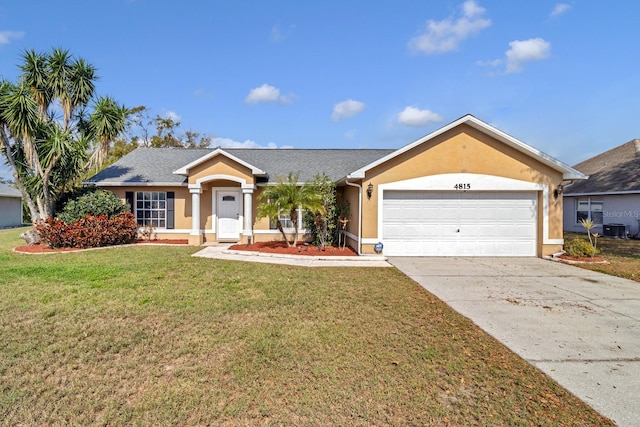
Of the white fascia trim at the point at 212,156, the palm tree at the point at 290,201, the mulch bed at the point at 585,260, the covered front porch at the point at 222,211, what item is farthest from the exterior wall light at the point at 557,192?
the covered front porch at the point at 222,211

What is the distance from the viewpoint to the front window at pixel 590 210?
1945cm

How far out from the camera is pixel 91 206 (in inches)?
522

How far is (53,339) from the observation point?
14.8 feet

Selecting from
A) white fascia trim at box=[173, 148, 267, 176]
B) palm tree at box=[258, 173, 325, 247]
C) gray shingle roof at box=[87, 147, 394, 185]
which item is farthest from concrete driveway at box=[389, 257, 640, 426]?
gray shingle roof at box=[87, 147, 394, 185]

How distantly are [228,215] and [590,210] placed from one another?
20912 millimetres

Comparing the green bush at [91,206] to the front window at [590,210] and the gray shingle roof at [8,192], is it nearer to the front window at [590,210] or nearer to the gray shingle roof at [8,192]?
the gray shingle roof at [8,192]

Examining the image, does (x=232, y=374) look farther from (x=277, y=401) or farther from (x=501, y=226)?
(x=501, y=226)

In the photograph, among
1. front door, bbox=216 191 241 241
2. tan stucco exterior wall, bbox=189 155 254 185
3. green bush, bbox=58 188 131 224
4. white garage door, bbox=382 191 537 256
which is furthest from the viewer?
front door, bbox=216 191 241 241

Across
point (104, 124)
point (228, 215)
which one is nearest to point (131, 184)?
point (104, 124)

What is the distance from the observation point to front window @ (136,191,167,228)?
1517cm

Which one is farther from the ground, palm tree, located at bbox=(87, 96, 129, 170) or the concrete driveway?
palm tree, located at bbox=(87, 96, 129, 170)

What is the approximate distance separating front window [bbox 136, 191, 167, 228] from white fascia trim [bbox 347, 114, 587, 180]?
9.12m

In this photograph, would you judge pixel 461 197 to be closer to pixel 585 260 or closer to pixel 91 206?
pixel 585 260

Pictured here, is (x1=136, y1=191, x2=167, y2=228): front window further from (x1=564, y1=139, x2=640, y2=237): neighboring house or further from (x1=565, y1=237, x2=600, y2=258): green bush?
(x1=564, y1=139, x2=640, y2=237): neighboring house
